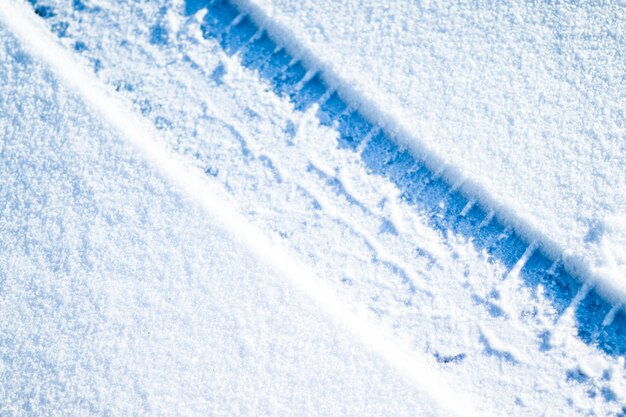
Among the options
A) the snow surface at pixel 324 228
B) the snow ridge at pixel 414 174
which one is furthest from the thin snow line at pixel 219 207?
the snow ridge at pixel 414 174

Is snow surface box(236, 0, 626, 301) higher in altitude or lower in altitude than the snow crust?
higher

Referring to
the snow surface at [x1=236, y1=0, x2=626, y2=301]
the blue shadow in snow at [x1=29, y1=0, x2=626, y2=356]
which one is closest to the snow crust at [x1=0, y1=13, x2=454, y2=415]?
the blue shadow in snow at [x1=29, y1=0, x2=626, y2=356]

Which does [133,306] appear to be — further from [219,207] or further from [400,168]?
[400,168]

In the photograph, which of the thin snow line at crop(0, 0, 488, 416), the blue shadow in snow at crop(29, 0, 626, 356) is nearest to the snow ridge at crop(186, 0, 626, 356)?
the blue shadow in snow at crop(29, 0, 626, 356)

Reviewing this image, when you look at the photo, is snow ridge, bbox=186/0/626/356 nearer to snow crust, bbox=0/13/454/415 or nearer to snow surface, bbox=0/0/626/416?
snow surface, bbox=0/0/626/416

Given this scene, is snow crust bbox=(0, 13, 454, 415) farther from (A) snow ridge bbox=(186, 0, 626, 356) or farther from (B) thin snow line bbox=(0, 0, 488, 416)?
(A) snow ridge bbox=(186, 0, 626, 356)

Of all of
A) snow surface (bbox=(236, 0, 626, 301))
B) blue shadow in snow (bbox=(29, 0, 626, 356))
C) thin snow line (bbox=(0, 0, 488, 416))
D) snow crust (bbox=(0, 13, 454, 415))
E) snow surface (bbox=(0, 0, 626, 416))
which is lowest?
snow crust (bbox=(0, 13, 454, 415))
